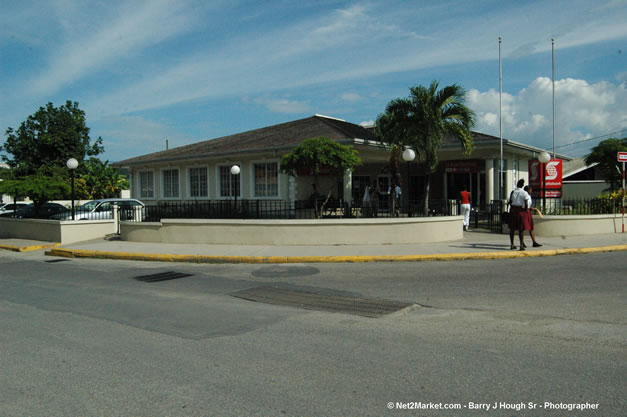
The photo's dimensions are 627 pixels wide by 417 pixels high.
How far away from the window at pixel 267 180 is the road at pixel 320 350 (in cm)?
1347

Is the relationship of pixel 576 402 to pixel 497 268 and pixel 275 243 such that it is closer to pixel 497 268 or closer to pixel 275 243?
pixel 497 268

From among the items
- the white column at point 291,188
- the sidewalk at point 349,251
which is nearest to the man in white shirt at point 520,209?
the sidewalk at point 349,251

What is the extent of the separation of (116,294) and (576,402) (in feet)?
23.7

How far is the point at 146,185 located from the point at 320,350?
26369mm

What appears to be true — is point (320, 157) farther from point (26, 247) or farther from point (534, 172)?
point (26, 247)

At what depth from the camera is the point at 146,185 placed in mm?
29266

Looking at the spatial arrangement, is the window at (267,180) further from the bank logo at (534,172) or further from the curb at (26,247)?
the bank logo at (534,172)

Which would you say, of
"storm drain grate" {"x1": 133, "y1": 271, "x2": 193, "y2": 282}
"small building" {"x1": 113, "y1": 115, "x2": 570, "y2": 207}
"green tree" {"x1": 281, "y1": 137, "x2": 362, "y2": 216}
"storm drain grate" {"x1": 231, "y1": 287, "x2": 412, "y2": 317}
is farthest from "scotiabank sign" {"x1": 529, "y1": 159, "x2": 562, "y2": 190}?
"storm drain grate" {"x1": 133, "y1": 271, "x2": 193, "y2": 282}

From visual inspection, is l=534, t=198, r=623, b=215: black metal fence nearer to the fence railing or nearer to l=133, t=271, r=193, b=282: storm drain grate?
the fence railing

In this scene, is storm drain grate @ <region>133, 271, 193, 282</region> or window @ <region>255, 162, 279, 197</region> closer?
storm drain grate @ <region>133, 271, 193, 282</region>

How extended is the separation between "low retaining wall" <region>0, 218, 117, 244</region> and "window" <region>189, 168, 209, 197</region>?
7099 mm

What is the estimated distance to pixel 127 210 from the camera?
57.4 ft

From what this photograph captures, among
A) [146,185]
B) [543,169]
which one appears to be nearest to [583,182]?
[543,169]

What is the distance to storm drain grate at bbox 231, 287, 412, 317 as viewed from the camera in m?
6.95
